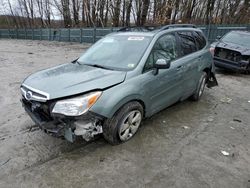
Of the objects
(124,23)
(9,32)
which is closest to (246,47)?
(124,23)

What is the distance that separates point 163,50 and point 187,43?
0.95 metres

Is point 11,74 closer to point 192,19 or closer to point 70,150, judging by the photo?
point 70,150

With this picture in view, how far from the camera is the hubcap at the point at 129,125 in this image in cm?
332

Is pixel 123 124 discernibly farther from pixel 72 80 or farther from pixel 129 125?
pixel 72 80

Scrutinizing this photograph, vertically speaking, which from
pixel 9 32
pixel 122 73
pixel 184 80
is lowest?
pixel 9 32

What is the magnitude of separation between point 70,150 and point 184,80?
2517mm

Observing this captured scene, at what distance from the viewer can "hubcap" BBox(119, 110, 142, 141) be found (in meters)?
3.32

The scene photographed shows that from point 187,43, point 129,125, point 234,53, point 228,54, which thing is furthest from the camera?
point 228,54

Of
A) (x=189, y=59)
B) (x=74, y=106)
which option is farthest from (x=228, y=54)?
(x=74, y=106)

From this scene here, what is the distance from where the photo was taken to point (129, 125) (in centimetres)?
343

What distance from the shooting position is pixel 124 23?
81.6 ft

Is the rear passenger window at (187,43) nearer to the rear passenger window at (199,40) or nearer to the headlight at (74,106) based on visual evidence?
the rear passenger window at (199,40)

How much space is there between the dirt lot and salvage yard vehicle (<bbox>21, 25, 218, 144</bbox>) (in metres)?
0.35

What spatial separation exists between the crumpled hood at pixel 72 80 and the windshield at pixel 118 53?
0.24 meters
